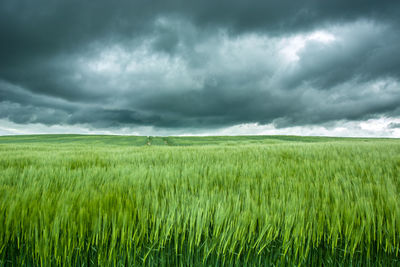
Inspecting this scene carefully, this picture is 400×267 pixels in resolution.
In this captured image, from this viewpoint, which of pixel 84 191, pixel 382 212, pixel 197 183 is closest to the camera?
pixel 382 212

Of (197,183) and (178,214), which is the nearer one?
(178,214)

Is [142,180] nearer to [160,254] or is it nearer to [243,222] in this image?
[160,254]

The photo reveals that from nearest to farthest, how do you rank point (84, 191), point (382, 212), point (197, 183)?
point (382, 212)
point (84, 191)
point (197, 183)

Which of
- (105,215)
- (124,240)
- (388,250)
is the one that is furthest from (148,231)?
(388,250)

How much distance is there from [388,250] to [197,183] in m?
1.16

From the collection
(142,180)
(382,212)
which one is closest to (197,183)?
(142,180)

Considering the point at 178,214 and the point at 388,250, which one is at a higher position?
the point at 178,214

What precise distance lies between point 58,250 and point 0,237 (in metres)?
0.28

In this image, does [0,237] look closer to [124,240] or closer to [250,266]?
[124,240]

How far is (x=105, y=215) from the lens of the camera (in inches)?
34.7

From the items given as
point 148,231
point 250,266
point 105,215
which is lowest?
point 250,266

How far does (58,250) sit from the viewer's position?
0.83 metres

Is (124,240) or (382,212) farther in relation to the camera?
A: (382,212)

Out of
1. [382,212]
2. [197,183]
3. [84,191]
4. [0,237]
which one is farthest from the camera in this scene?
[197,183]
